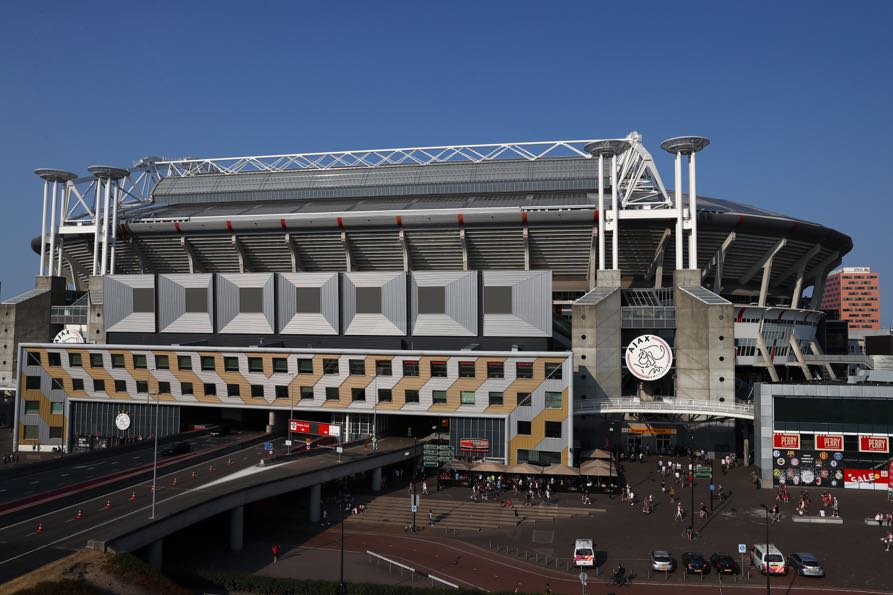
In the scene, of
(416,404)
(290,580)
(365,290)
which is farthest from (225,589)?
(365,290)

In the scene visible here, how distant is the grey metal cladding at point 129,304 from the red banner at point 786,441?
62538mm

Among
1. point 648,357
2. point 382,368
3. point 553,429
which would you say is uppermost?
point 648,357

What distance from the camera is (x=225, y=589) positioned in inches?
1385

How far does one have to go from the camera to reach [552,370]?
6081 cm

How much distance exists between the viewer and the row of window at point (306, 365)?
61.4 meters

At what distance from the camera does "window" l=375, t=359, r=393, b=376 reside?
64.9 meters

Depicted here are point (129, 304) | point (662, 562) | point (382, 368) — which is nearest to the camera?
point (662, 562)

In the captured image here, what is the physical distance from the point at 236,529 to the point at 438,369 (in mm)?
25461

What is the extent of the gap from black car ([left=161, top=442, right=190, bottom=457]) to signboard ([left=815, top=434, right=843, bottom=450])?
52.4 meters

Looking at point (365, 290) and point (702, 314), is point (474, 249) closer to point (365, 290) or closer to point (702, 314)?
point (365, 290)

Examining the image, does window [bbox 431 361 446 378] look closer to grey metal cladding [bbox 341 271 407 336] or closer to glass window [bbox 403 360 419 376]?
glass window [bbox 403 360 419 376]

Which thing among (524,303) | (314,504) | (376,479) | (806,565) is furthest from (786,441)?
(314,504)

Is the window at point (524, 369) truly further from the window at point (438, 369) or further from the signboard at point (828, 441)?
the signboard at point (828, 441)

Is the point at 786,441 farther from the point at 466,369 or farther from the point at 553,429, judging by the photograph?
the point at 466,369
